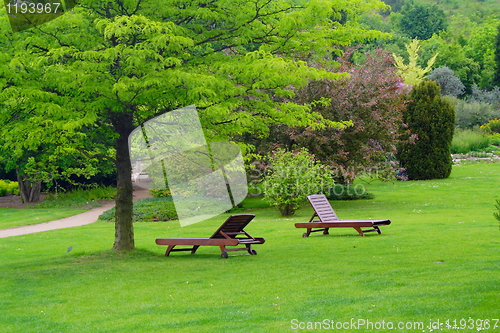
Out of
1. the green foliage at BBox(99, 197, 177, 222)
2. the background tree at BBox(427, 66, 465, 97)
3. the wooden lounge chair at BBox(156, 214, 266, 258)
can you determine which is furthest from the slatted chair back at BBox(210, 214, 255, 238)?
the background tree at BBox(427, 66, 465, 97)

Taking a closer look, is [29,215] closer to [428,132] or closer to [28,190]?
[28,190]

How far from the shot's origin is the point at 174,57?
9820 mm

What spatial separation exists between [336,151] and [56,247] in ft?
36.5

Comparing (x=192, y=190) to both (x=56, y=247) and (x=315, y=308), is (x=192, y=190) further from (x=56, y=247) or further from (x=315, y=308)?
(x=315, y=308)

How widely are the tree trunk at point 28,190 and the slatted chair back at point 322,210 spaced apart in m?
17.5

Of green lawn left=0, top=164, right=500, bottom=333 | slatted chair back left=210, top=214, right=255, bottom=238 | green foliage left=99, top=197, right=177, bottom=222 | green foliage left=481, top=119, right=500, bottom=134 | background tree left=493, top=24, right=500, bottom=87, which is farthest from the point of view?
background tree left=493, top=24, right=500, bottom=87

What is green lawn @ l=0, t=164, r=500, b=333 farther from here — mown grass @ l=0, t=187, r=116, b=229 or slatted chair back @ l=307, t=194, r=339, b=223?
mown grass @ l=0, t=187, r=116, b=229

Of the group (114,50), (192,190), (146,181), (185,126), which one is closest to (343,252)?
(185,126)

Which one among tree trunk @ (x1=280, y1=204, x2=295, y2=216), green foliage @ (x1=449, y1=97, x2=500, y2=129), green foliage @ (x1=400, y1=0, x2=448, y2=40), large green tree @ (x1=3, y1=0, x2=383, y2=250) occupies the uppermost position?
green foliage @ (x1=400, y1=0, x2=448, y2=40)

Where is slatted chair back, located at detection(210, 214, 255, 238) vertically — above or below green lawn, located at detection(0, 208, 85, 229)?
above

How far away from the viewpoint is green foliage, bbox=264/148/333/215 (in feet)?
62.1

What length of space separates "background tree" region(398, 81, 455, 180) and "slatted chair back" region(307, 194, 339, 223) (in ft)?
51.5
